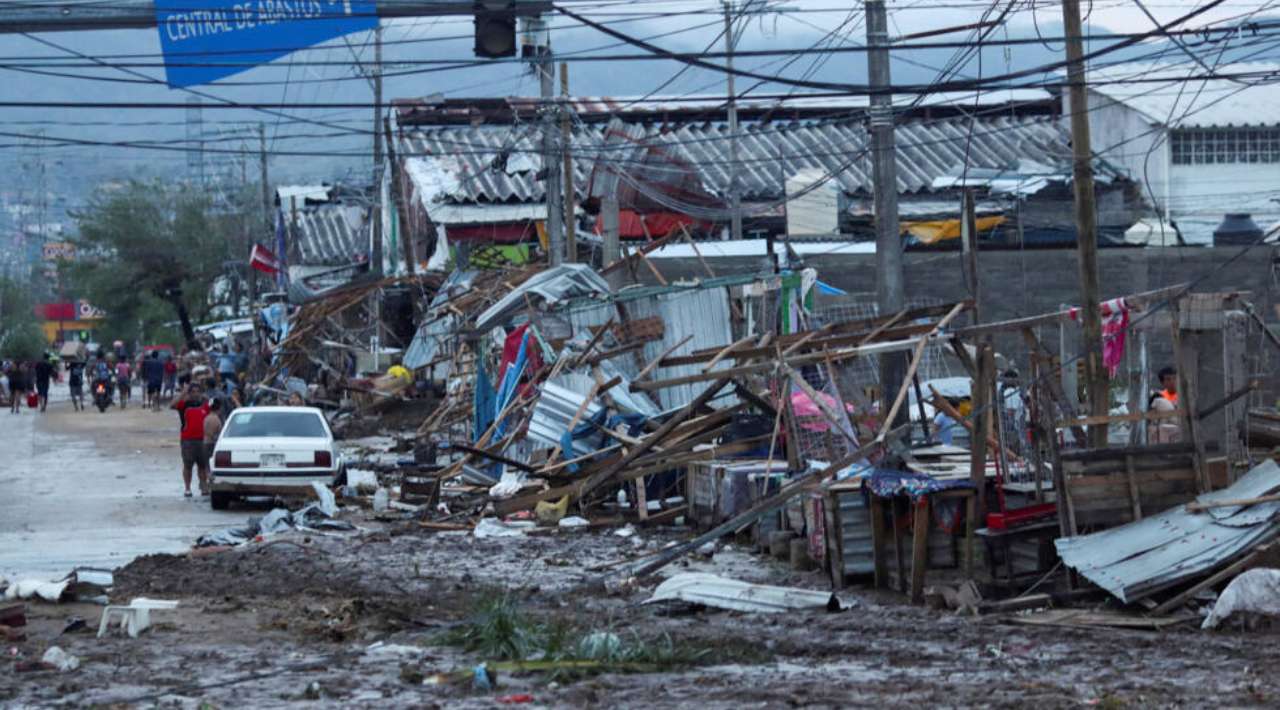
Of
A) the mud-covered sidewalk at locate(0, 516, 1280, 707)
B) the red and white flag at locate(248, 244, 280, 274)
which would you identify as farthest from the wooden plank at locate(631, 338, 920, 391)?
the red and white flag at locate(248, 244, 280, 274)

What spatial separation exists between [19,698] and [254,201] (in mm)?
74828

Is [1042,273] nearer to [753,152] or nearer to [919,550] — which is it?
[753,152]

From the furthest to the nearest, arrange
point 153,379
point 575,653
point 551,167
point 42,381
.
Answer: point 42,381 → point 153,379 → point 551,167 → point 575,653

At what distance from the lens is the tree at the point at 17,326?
87375 millimetres

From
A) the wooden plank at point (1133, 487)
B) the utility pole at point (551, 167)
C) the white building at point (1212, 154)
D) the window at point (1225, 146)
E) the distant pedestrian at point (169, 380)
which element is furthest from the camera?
the distant pedestrian at point (169, 380)

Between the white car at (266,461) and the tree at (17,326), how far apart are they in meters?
65.5

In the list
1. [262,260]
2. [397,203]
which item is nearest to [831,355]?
[397,203]

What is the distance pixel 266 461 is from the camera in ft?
→ 74.9

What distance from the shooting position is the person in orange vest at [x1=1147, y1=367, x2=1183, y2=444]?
54.4ft

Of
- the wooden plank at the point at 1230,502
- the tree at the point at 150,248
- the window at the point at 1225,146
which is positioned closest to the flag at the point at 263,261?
the tree at the point at 150,248

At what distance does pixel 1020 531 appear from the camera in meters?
13.5

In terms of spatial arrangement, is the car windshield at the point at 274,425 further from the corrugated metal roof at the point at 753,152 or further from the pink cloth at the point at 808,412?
the corrugated metal roof at the point at 753,152

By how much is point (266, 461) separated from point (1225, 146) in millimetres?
29054

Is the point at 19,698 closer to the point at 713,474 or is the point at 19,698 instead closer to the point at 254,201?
the point at 713,474
